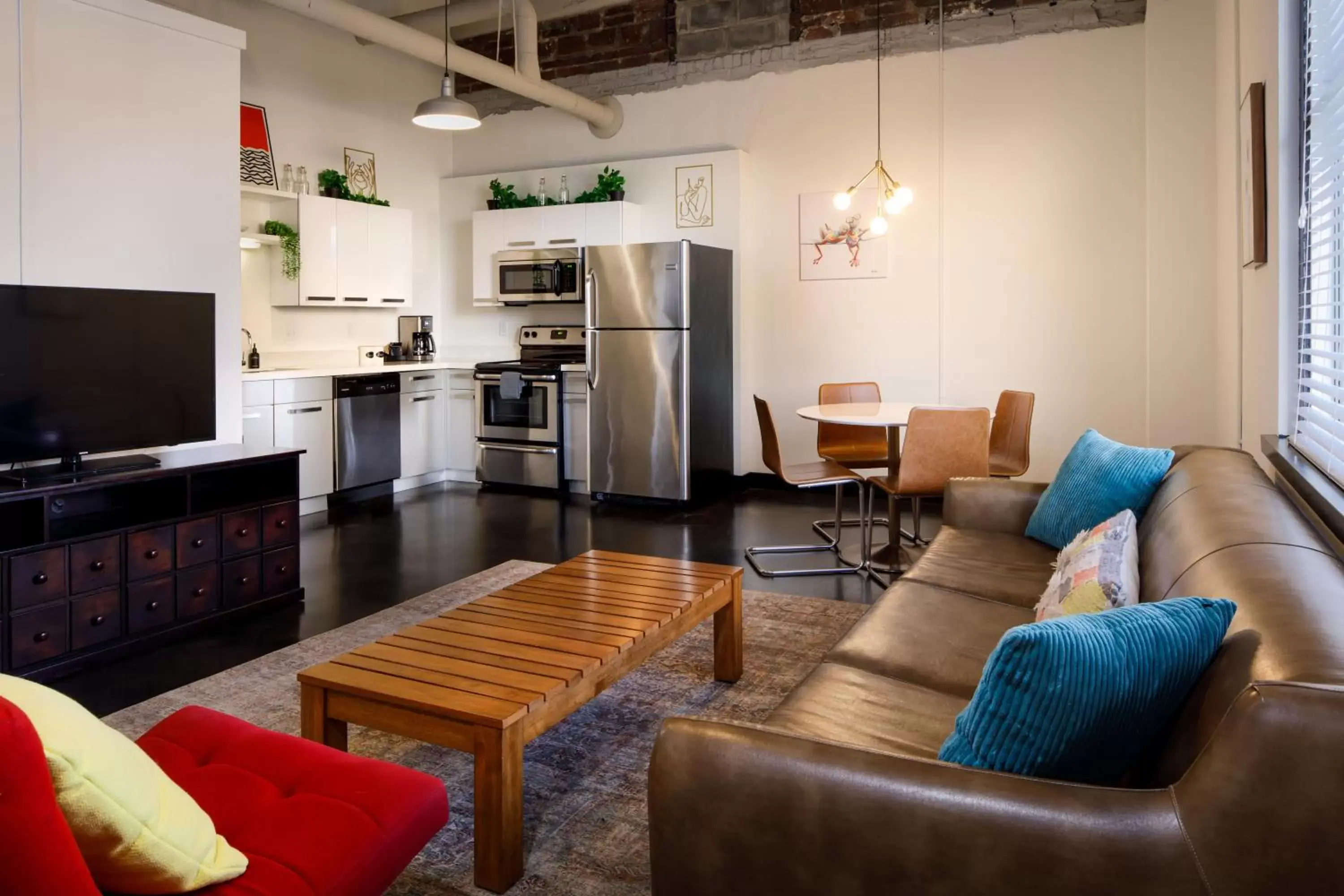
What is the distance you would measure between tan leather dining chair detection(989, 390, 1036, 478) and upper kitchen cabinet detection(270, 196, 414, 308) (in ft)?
14.3

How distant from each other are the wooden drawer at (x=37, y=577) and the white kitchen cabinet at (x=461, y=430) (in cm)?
409

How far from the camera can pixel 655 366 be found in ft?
21.2

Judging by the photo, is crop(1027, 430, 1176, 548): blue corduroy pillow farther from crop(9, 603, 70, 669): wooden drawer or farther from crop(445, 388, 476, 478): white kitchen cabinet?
crop(445, 388, 476, 478): white kitchen cabinet

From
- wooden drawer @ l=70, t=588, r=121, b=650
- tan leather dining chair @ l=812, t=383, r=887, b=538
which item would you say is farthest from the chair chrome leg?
wooden drawer @ l=70, t=588, r=121, b=650

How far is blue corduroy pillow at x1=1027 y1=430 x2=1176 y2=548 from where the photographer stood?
290cm

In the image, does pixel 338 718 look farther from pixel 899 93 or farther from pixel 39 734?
pixel 899 93

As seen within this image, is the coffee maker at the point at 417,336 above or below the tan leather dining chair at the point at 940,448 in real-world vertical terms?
above

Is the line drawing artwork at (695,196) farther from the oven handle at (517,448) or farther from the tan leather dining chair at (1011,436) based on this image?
the tan leather dining chair at (1011,436)

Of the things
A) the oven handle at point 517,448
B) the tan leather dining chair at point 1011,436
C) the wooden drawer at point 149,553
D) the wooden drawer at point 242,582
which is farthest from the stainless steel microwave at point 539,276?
→ the wooden drawer at point 149,553

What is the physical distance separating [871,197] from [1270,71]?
3437 mm

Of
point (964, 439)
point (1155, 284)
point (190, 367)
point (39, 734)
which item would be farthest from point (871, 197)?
point (39, 734)

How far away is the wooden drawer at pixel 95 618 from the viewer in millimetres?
3275

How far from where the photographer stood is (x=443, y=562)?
4.83 metres

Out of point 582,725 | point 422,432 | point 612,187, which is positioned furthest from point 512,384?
point 582,725
